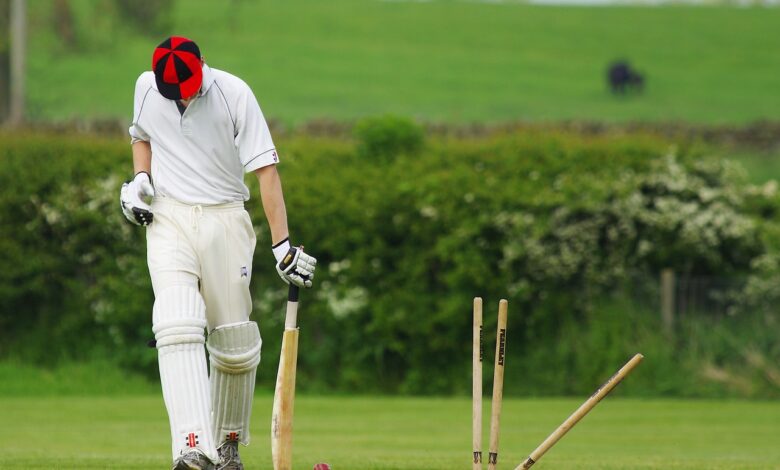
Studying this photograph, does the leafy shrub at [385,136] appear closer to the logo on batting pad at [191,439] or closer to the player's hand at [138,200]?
the player's hand at [138,200]

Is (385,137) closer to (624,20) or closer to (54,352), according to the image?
(54,352)

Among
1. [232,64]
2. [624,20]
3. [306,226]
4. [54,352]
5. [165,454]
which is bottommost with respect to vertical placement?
[165,454]

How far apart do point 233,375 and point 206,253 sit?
24.6 inches

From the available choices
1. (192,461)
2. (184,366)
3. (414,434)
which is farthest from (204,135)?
(414,434)

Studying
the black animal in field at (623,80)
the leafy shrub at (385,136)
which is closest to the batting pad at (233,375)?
the leafy shrub at (385,136)

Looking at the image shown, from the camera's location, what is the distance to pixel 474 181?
48.6 ft

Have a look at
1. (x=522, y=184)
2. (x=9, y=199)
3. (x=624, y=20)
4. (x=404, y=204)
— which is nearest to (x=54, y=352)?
(x=9, y=199)

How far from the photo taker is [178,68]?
235 inches

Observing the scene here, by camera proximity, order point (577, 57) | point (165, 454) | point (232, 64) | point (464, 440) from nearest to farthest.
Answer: point (165, 454)
point (464, 440)
point (232, 64)
point (577, 57)

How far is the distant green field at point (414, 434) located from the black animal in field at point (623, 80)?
25619 mm

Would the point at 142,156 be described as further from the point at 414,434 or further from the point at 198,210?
the point at 414,434

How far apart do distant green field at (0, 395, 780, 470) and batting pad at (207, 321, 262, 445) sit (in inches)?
40.5

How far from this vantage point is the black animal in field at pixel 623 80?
3894cm

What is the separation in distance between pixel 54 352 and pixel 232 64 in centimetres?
2369
